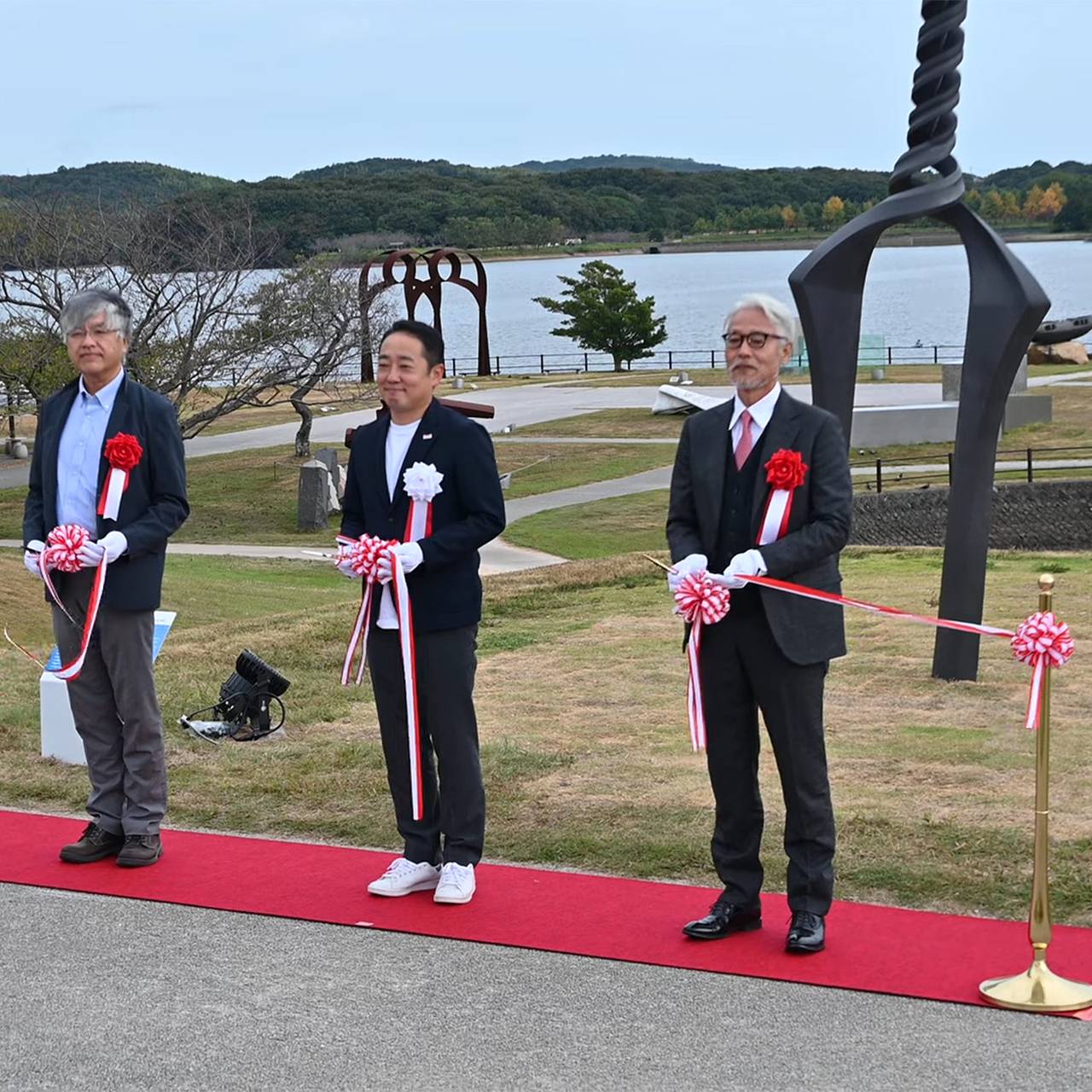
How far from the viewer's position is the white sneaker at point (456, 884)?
5.85m

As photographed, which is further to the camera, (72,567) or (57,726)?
(57,726)

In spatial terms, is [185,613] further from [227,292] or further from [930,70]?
[227,292]

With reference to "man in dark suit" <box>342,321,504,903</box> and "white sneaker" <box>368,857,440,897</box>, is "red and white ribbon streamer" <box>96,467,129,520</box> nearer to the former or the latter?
"man in dark suit" <box>342,321,504,903</box>

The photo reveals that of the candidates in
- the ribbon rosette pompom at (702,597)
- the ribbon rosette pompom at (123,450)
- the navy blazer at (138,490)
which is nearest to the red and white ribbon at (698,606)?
the ribbon rosette pompom at (702,597)

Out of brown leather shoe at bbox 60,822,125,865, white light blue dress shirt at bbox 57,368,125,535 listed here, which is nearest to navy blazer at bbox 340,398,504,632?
white light blue dress shirt at bbox 57,368,125,535

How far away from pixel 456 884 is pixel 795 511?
1.78m

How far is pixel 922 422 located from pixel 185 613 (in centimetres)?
1884

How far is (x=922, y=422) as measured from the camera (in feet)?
106

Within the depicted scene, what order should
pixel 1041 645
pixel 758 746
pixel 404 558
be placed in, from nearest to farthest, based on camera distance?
pixel 1041 645 → pixel 758 746 → pixel 404 558

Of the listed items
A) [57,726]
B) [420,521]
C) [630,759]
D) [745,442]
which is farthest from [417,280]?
[745,442]

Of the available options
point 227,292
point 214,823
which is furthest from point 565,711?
point 227,292

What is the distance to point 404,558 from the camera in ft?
18.5

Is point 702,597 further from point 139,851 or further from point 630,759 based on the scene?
point 630,759

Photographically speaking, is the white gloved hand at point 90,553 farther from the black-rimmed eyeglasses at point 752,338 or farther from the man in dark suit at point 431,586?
the black-rimmed eyeglasses at point 752,338
